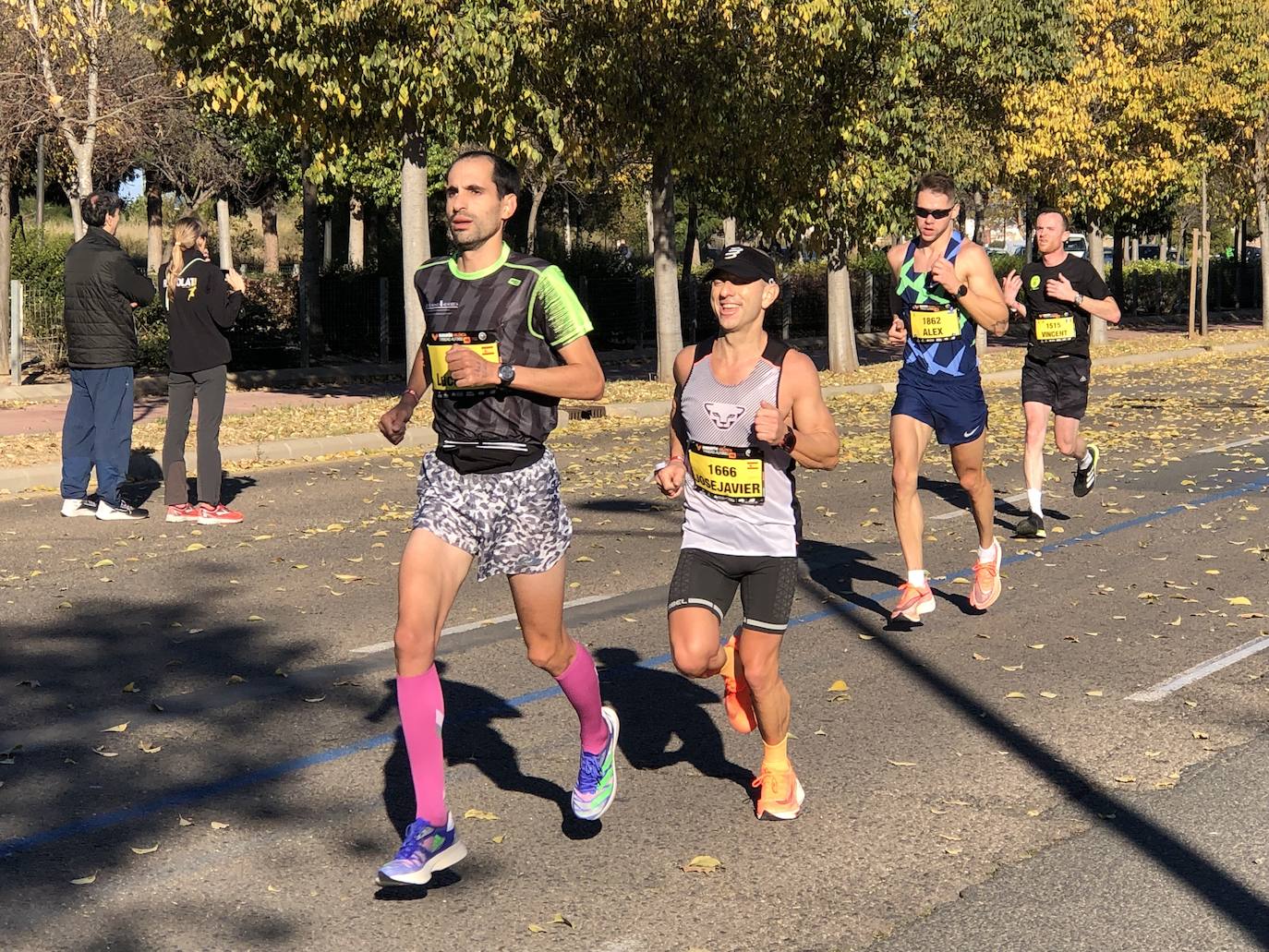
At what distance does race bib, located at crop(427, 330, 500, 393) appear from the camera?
198 inches

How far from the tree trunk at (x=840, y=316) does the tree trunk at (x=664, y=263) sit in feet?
13.4

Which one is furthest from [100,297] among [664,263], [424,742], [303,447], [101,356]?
[664,263]

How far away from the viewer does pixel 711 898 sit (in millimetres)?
4754

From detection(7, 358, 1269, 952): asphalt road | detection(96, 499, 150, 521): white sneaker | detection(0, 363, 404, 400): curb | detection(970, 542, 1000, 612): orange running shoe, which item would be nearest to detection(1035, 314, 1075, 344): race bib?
detection(7, 358, 1269, 952): asphalt road

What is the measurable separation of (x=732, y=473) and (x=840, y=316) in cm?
2210

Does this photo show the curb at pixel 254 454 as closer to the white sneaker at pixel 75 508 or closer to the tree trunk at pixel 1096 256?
the white sneaker at pixel 75 508

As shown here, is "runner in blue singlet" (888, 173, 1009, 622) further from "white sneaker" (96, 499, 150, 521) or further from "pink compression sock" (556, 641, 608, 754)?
"white sneaker" (96, 499, 150, 521)

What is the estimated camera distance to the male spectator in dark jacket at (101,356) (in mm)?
11398

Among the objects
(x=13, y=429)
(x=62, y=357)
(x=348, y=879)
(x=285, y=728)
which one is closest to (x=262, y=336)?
(x=62, y=357)

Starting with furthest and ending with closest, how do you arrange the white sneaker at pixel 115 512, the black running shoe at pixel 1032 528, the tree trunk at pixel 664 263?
the tree trunk at pixel 664 263
the white sneaker at pixel 115 512
the black running shoe at pixel 1032 528

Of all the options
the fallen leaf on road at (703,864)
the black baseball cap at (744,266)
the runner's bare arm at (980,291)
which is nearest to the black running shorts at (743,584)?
the fallen leaf on road at (703,864)

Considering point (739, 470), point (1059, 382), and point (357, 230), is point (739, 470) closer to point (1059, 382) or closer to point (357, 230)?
point (1059, 382)

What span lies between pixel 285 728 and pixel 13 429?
1240cm

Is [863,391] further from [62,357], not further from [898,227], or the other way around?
[62,357]
